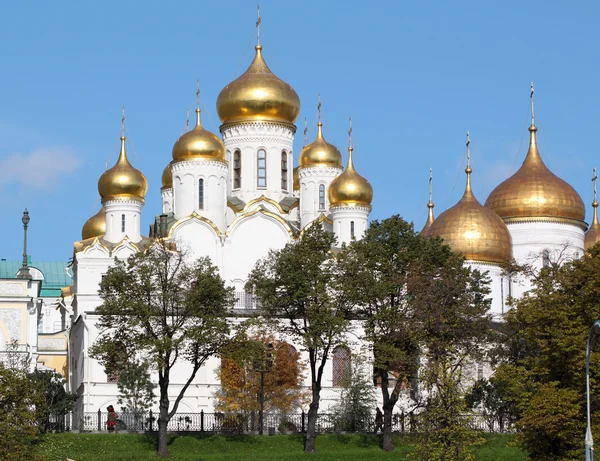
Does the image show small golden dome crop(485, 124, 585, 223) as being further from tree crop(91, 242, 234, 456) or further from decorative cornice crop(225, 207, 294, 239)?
tree crop(91, 242, 234, 456)

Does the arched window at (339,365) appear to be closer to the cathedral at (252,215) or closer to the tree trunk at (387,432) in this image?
the cathedral at (252,215)

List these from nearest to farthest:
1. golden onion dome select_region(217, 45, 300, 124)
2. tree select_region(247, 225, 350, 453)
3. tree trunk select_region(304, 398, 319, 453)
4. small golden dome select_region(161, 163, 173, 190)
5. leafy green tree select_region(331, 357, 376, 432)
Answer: tree trunk select_region(304, 398, 319, 453) → tree select_region(247, 225, 350, 453) → leafy green tree select_region(331, 357, 376, 432) → golden onion dome select_region(217, 45, 300, 124) → small golden dome select_region(161, 163, 173, 190)

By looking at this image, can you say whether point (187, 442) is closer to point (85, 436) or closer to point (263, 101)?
point (85, 436)

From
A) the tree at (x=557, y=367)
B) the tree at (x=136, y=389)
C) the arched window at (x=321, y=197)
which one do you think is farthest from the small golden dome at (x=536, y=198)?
Answer: the tree at (x=557, y=367)

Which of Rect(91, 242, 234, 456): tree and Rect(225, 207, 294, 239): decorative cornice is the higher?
Rect(225, 207, 294, 239): decorative cornice

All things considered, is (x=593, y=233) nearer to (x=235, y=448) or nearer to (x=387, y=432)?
(x=387, y=432)

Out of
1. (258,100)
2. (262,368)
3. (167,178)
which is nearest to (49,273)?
(167,178)

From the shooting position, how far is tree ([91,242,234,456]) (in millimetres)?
49688

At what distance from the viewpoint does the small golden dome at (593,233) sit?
79.1 meters

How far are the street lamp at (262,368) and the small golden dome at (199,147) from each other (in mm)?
13715

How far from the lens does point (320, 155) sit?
7312 centimetres

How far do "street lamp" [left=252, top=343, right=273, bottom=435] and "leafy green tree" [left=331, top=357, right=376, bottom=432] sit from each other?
287cm

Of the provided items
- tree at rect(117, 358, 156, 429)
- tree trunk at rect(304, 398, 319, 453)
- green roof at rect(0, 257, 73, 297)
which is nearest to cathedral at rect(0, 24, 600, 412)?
tree at rect(117, 358, 156, 429)

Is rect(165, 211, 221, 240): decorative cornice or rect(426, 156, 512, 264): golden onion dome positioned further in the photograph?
rect(426, 156, 512, 264): golden onion dome
